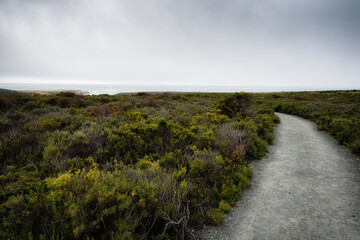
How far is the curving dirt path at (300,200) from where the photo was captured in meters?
3.14

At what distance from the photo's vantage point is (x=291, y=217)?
349 cm

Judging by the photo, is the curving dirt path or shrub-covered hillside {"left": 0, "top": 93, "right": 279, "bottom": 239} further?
the curving dirt path

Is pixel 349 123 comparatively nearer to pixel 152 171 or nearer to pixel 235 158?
pixel 235 158

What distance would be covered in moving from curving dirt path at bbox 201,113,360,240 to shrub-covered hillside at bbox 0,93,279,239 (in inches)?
14.5

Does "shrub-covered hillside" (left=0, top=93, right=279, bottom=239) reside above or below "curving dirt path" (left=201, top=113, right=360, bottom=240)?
above

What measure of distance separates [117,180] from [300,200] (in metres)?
4.37

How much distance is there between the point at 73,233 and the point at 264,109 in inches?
585

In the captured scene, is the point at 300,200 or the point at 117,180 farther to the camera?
the point at 300,200

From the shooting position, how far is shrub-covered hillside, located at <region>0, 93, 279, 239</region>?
7.99 ft

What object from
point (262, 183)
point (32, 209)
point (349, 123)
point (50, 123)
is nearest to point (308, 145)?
point (349, 123)

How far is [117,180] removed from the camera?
330cm

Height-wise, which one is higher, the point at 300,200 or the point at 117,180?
the point at 117,180

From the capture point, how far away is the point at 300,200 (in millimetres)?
4020

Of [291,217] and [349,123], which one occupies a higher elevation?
[349,123]
